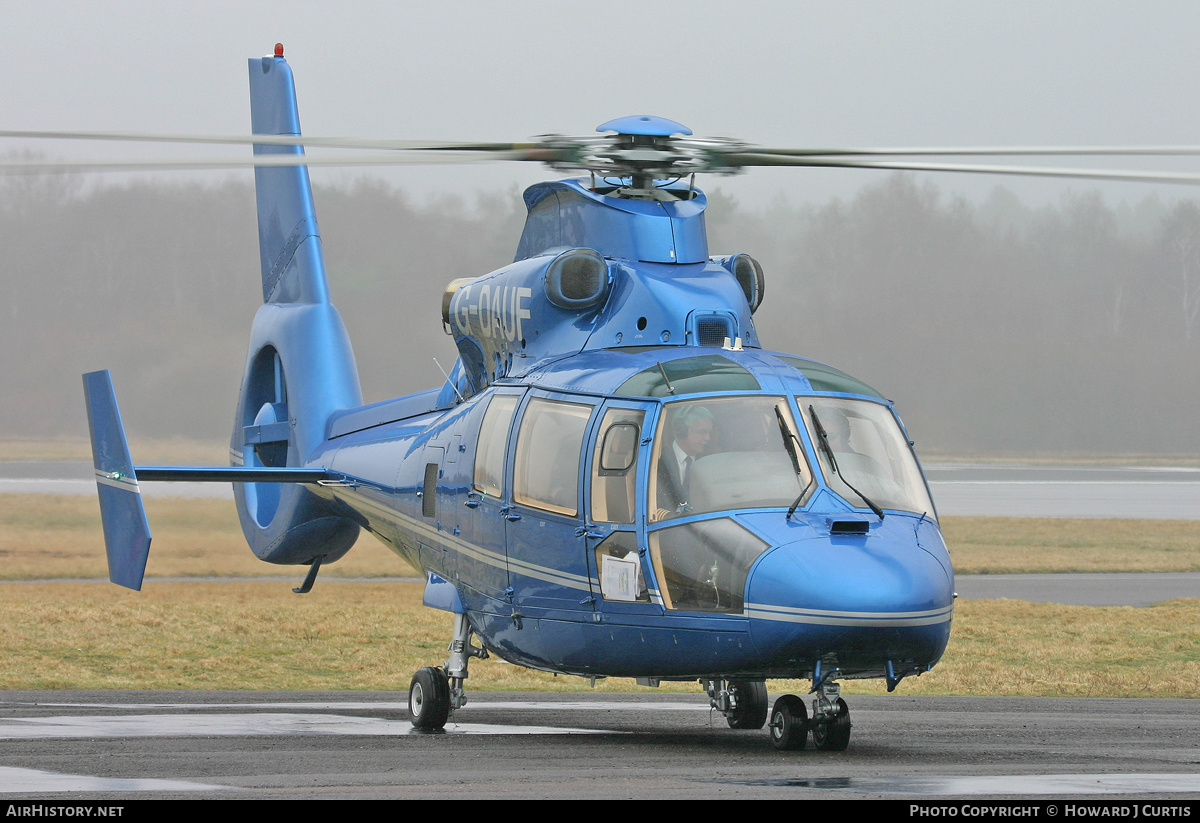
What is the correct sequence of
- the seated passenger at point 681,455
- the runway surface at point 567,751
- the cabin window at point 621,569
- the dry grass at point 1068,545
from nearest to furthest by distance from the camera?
1. the runway surface at point 567,751
2. the seated passenger at point 681,455
3. the cabin window at point 621,569
4. the dry grass at point 1068,545

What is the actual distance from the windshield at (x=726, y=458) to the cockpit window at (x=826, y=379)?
1.40ft

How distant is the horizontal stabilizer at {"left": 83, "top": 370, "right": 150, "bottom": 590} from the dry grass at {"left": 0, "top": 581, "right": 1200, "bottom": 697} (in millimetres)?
5923

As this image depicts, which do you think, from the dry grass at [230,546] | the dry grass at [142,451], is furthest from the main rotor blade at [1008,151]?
the dry grass at [142,451]

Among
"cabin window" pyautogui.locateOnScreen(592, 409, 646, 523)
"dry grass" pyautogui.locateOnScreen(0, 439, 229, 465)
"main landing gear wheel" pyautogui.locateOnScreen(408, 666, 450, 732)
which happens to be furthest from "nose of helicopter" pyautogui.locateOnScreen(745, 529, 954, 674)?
"dry grass" pyautogui.locateOnScreen(0, 439, 229, 465)

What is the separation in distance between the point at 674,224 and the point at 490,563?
2892 millimetres

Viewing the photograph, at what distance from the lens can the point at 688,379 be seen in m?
9.38

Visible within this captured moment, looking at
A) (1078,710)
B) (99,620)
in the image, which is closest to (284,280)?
(99,620)

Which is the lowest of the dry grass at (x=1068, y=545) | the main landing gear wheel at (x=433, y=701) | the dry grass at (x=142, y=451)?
the dry grass at (x=1068, y=545)

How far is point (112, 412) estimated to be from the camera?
38.5 ft

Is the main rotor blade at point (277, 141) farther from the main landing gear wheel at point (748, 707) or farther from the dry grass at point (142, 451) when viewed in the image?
the dry grass at point (142, 451)

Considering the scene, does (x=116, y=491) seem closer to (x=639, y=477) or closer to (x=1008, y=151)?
(x=639, y=477)

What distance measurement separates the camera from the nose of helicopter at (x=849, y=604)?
825 cm

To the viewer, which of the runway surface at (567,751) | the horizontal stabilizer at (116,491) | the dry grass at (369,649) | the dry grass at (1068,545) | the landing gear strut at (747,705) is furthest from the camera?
the dry grass at (1068,545)

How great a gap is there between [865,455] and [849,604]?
52.5 inches
